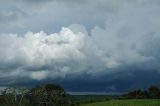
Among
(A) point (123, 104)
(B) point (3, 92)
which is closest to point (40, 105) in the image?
(B) point (3, 92)

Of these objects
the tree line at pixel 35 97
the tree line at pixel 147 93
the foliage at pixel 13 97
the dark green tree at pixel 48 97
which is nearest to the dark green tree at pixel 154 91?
the tree line at pixel 147 93

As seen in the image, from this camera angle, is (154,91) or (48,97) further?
(154,91)

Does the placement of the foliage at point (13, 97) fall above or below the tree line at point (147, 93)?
below

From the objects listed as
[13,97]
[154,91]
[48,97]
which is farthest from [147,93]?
[13,97]

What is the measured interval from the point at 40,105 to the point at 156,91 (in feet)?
259

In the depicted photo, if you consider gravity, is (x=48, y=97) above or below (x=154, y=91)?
below

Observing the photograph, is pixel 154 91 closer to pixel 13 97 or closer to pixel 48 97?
pixel 48 97

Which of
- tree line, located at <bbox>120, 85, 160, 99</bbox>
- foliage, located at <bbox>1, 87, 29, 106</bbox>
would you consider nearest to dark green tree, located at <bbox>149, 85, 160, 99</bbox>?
tree line, located at <bbox>120, 85, 160, 99</bbox>

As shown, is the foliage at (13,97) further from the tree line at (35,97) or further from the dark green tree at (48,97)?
the dark green tree at (48,97)

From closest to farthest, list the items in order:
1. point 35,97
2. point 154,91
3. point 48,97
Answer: point 35,97
point 48,97
point 154,91

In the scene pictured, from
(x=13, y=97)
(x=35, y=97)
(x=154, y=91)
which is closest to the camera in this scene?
(x=13, y=97)

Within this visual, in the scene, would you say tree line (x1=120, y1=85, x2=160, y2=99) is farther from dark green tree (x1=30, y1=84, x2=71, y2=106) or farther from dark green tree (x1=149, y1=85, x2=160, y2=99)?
dark green tree (x1=30, y1=84, x2=71, y2=106)

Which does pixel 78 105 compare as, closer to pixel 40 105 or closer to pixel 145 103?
pixel 145 103

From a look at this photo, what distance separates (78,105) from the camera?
415ft
